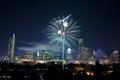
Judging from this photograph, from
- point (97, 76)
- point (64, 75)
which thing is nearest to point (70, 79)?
point (64, 75)

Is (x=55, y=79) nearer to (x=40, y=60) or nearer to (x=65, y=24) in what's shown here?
(x=65, y=24)

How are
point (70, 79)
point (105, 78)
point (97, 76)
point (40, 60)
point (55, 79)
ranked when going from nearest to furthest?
point (55, 79) → point (70, 79) → point (105, 78) → point (97, 76) → point (40, 60)

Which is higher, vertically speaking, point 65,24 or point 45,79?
point 65,24

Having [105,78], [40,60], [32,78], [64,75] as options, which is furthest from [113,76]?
[40,60]

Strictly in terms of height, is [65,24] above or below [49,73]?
above

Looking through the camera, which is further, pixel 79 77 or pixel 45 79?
pixel 79 77

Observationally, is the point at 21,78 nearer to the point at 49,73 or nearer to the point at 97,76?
the point at 49,73

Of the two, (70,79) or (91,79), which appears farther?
(91,79)

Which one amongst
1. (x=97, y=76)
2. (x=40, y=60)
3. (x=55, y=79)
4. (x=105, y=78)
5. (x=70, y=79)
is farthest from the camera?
(x=40, y=60)

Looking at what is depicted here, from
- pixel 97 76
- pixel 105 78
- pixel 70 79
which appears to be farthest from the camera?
pixel 97 76
